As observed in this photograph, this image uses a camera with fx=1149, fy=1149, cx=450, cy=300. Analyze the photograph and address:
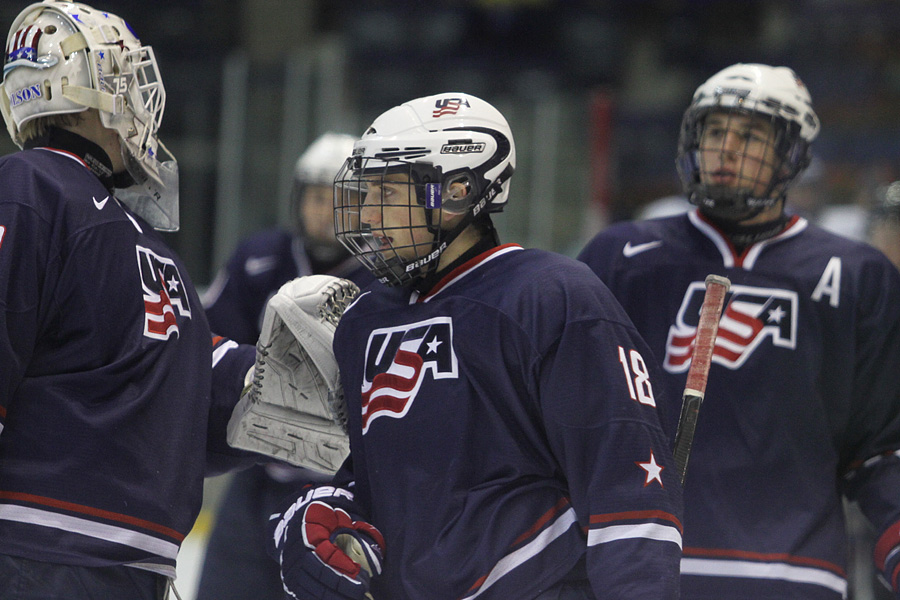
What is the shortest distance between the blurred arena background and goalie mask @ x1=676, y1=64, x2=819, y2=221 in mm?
2215

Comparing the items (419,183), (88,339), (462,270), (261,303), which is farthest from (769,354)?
(261,303)

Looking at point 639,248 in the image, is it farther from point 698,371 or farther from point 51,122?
point 51,122

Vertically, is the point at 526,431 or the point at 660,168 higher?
the point at 526,431

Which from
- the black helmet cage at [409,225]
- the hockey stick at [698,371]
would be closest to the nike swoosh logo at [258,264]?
the black helmet cage at [409,225]

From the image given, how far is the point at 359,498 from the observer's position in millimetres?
1916

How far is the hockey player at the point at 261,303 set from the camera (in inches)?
131

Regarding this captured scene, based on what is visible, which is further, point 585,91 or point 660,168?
point 585,91

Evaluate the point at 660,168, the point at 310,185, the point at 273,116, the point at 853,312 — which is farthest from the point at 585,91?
the point at 853,312

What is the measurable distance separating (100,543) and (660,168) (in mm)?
8377

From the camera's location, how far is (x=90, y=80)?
2.02 meters

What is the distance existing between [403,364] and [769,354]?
884 millimetres

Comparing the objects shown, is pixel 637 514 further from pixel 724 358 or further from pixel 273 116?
pixel 273 116

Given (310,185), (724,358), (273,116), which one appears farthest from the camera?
(273,116)

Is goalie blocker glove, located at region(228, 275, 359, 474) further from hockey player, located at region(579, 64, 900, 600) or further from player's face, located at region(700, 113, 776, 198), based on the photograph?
player's face, located at region(700, 113, 776, 198)
